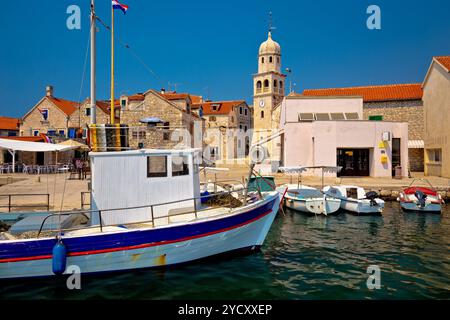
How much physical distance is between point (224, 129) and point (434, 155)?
2900cm

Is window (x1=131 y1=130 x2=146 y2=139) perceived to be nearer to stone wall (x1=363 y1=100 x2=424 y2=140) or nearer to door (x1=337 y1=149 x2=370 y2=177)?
door (x1=337 y1=149 x2=370 y2=177)

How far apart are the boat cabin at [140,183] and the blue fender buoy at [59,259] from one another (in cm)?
151

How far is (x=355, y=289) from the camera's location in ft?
23.5

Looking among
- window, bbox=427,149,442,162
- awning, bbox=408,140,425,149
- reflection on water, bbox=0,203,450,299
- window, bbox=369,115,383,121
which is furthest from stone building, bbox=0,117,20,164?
window, bbox=427,149,442,162

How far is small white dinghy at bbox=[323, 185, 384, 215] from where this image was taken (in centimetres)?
1552

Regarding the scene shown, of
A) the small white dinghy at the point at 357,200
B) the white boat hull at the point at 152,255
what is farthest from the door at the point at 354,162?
the white boat hull at the point at 152,255

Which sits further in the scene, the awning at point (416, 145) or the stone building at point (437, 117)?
the awning at point (416, 145)

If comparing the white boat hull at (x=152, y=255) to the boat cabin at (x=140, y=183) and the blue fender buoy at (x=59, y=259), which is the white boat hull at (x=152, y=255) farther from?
the boat cabin at (x=140, y=183)

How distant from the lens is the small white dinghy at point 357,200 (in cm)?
1552

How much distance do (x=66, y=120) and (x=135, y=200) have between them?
108 ft

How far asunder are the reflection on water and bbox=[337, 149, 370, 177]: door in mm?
14322

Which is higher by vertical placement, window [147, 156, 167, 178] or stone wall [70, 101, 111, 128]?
stone wall [70, 101, 111, 128]

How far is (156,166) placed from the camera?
8.95 m

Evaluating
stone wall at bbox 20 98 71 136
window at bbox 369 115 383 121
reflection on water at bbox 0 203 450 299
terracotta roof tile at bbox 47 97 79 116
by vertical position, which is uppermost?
terracotta roof tile at bbox 47 97 79 116
